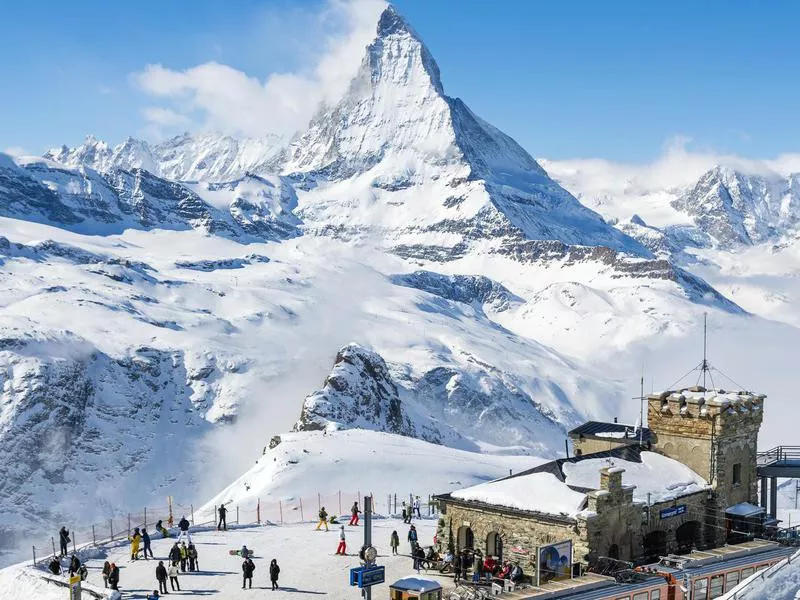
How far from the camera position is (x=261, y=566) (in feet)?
155

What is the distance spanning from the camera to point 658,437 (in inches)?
1993

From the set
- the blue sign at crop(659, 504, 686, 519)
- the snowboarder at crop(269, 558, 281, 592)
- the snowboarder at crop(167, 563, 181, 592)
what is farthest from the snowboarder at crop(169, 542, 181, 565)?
the blue sign at crop(659, 504, 686, 519)

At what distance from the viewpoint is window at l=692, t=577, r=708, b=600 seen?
3944cm

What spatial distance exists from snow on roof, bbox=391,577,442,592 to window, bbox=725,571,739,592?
1259cm

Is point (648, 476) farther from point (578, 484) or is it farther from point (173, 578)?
point (173, 578)

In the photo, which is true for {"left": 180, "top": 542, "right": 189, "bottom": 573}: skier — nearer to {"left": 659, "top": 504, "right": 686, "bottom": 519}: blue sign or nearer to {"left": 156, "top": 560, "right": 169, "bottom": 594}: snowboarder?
{"left": 156, "top": 560, "right": 169, "bottom": 594}: snowboarder

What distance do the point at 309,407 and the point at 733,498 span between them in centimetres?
10289

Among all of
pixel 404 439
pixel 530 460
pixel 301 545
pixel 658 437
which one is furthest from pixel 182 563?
pixel 530 460

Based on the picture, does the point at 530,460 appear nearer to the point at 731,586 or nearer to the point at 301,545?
the point at 301,545

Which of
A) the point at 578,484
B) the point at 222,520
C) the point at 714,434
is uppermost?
the point at 714,434

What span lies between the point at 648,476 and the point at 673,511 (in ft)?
6.62

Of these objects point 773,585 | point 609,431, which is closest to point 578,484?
point 773,585

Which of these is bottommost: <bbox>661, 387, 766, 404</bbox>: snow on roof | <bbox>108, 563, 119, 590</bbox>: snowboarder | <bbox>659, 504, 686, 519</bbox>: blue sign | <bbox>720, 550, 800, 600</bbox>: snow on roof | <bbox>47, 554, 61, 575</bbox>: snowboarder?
<bbox>47, 554, 61, 575</bbox>: snowboarder

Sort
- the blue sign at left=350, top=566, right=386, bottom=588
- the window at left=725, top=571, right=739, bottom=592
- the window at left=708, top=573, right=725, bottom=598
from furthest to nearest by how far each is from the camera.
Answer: the window at left=725, top=571, right=739, bottom=592, the window at left=708, top=573, right=725, bottom=598, the blue sign at left=350, top=566, right=386, bottom=588
